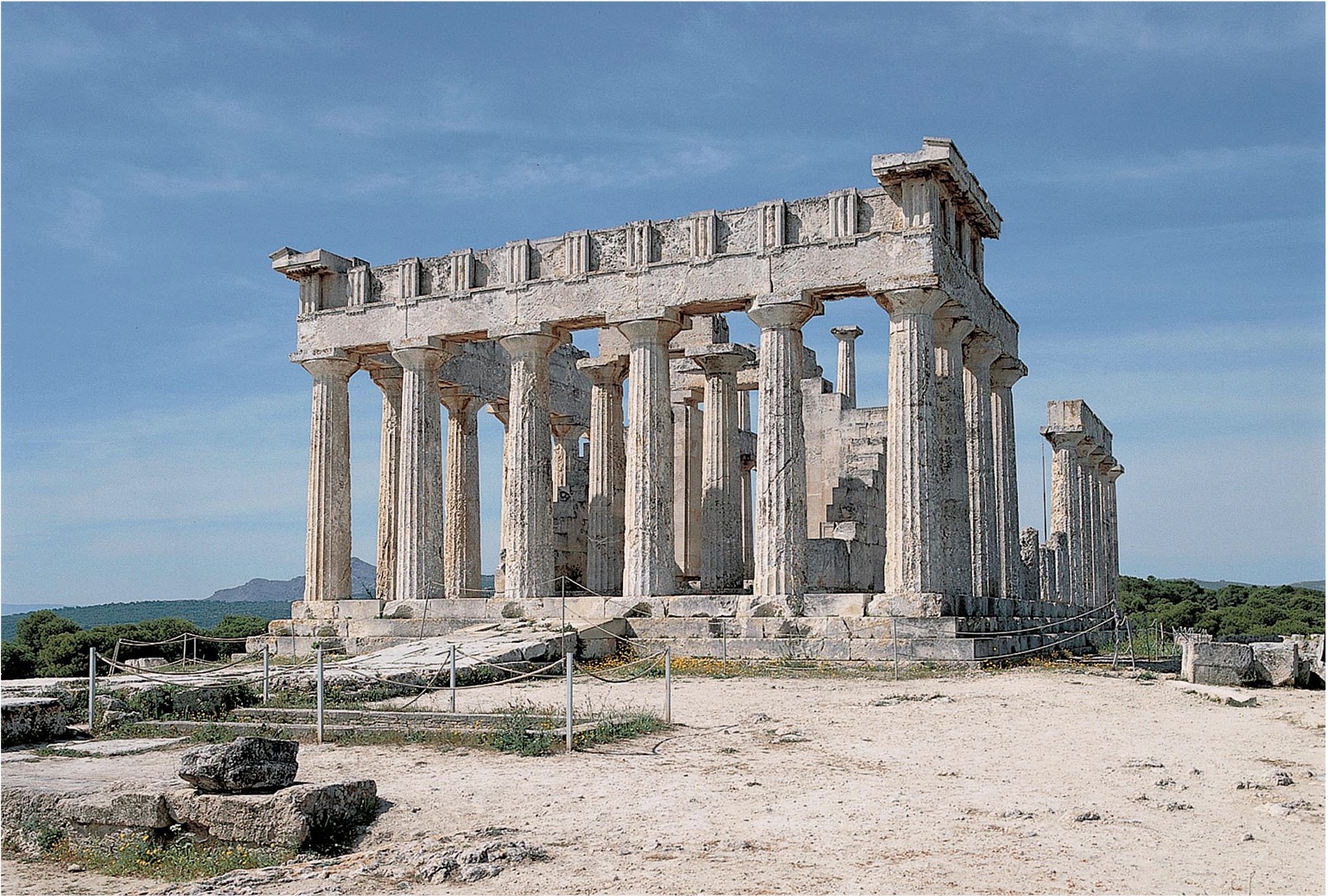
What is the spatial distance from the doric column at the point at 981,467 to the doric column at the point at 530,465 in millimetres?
9400

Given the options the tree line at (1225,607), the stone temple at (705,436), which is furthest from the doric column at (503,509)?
the tree line at (1225,607)

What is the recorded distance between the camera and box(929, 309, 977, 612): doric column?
26.0 m

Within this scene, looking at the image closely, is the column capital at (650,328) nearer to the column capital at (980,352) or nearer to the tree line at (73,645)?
the column capital at (980,352)

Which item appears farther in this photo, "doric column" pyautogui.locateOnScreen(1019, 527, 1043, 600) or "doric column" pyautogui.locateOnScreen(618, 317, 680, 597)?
"doric column" pyautogui.locateOnScreen(1019, 527, 1043, 600)

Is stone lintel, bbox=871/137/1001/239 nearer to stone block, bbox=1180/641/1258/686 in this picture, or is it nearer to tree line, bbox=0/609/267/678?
stone block, bbox=1180/641/1258/686

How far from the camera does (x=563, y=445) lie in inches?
1567

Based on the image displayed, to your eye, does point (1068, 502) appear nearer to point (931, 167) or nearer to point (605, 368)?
point (605, 368)

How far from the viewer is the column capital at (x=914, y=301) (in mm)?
24578

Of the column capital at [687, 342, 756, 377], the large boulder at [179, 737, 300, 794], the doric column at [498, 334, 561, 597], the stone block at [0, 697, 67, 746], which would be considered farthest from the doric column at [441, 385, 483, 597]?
the large boulder at [179, 737, 300, 794]

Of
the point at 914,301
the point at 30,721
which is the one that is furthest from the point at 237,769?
the point at 914,301

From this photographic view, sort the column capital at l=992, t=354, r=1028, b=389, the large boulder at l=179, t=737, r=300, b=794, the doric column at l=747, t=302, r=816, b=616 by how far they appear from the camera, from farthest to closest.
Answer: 1. the column capital at l=992, t=354, r=1028, b=389
2. the doric column at l=747, t=302, r=816, b=616
3. the large boulder at l=179, t=737, r=300, b=794

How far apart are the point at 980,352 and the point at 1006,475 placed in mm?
3234

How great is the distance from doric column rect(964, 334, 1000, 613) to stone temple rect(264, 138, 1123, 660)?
6 cm

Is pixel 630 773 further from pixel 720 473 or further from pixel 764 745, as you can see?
pixel 720 473
